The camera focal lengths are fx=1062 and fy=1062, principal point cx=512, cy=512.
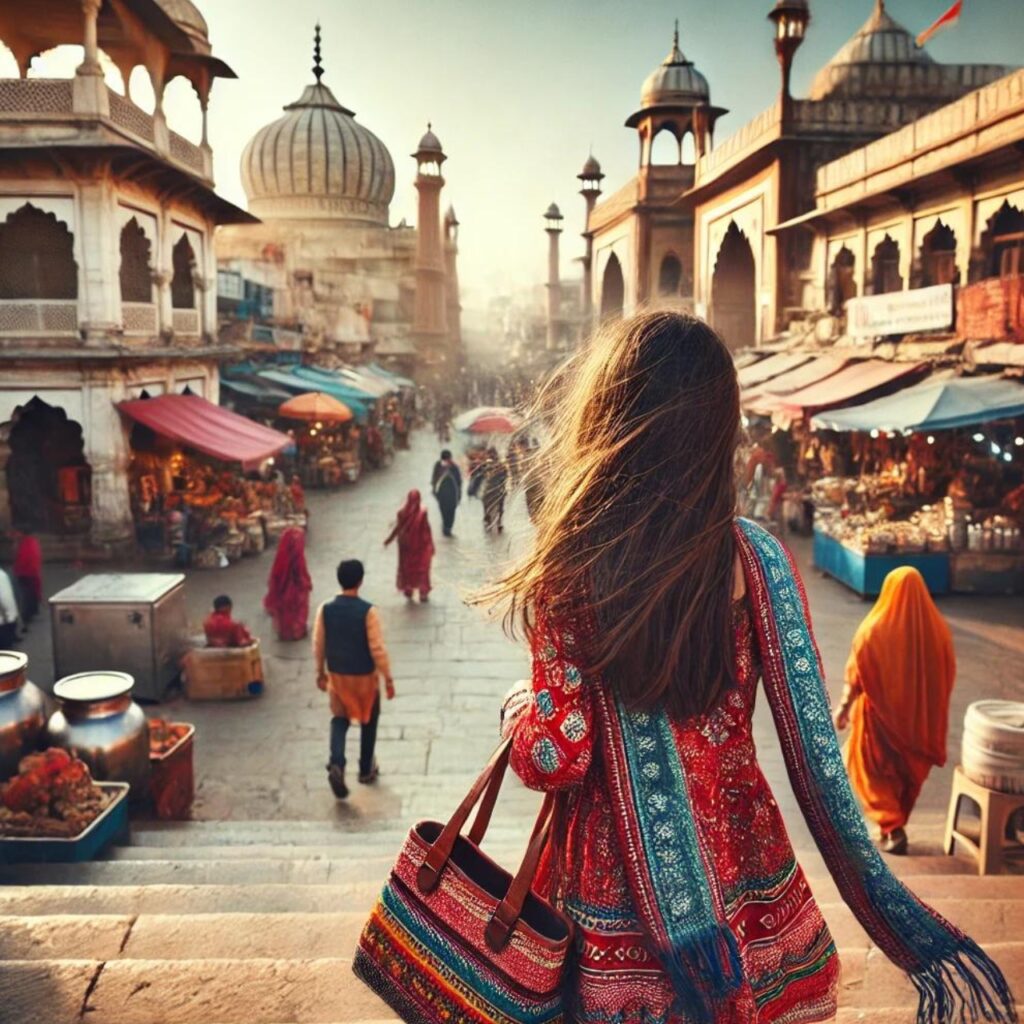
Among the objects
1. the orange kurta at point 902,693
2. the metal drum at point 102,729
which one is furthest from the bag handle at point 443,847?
the metal drum at point 102,729

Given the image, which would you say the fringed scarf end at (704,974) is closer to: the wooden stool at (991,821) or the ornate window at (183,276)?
the wooden stool at (991,821)

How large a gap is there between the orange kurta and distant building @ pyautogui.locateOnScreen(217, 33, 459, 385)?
102 feet

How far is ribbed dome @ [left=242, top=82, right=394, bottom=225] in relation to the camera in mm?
38031

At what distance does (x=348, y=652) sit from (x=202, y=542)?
772 centimetres

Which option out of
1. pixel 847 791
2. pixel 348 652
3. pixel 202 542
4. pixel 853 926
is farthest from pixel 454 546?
pixel 847 791

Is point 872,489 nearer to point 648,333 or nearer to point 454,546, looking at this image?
point 454,546

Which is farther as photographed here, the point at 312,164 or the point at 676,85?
the point at 312,164

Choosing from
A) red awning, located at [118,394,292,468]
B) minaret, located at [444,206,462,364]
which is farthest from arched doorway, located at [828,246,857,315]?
minaret, located at [444,206,462,364]

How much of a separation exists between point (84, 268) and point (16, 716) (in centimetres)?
889

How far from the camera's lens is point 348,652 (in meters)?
5.79

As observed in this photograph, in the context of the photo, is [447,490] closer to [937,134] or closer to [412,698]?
[412,698]

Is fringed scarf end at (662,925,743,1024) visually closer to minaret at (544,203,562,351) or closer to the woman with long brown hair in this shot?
the woman with long brown hair

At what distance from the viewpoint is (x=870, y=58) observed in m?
21.5

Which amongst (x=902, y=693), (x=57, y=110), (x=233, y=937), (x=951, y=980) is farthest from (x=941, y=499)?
(x=951, y=980)
